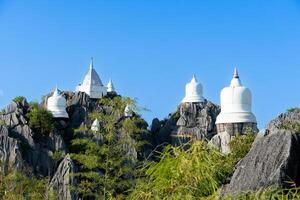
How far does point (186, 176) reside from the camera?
14.5ft

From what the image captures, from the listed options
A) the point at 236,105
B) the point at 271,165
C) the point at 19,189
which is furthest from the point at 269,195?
the point at 236,105

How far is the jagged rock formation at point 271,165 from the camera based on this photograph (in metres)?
4.05

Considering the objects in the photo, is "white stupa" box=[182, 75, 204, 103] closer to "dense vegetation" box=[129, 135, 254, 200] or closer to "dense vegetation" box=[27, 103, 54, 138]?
"dense vegetation" box=[27, 103, 54, 138]

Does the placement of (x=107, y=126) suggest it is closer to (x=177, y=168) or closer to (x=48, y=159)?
(x=177, y=168)

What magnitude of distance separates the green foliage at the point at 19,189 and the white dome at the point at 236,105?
10.1 m

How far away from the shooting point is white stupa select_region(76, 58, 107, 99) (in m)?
28.5

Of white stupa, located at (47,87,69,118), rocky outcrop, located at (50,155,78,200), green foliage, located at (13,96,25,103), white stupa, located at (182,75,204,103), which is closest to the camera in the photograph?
rocky outcrop, located at (50,155,78,200)

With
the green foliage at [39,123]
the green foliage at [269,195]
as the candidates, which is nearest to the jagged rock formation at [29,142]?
the green foliage at [39,123]

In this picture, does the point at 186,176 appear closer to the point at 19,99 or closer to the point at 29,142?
the point at 29,142

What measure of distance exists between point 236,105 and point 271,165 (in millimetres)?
16263

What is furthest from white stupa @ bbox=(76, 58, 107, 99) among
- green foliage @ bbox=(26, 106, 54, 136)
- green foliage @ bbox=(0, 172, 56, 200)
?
green foliage @ bbox=(0, 172, 56, 200)

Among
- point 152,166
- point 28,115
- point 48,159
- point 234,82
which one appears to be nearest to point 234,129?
point 234,82

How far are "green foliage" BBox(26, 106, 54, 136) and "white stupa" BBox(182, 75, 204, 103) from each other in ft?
22.1

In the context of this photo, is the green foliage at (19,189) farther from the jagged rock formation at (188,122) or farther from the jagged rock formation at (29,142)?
the jagged rock formation at (188,122)
